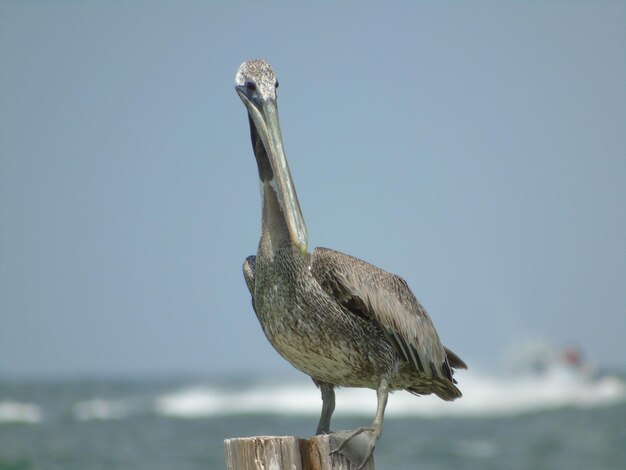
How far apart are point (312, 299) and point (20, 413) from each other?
30.3m

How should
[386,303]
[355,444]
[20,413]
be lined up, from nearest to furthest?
1. [355,444]
2. [386,303]
3. [20,413]

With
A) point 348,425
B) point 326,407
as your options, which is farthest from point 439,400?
point 326,407

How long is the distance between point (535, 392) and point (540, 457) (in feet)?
68.2

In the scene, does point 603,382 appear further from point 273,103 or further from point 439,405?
point 273,103

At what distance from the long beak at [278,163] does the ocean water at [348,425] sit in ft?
44.3

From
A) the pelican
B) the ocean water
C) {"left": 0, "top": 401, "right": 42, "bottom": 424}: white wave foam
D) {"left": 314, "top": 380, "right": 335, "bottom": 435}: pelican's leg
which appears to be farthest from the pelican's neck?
{"left": 0, "top": 401, "right": 42, "bottom": 424}: white wave foam

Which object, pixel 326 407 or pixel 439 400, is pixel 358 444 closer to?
pixel 326 407

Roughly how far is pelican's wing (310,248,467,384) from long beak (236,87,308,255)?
297 millimetres

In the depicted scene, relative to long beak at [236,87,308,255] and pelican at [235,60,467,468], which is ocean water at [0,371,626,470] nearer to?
pelican at [235,60,467,468]

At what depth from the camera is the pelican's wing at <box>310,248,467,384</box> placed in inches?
180

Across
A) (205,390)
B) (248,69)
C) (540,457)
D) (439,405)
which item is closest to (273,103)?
(248,69)

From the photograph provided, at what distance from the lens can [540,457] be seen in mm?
20031

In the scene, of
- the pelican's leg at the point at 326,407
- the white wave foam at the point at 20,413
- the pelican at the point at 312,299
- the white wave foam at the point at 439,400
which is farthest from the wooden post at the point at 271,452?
the white wave foam at the point at 439,400

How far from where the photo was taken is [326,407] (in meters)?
4.70
